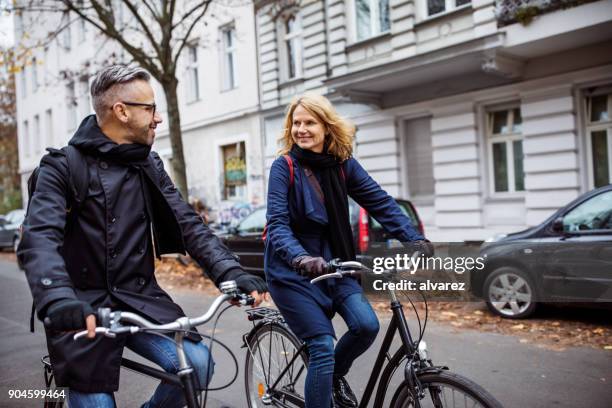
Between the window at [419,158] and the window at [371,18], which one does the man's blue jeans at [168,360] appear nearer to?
the window at [419,158]

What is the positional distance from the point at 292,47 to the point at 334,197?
51.4ft

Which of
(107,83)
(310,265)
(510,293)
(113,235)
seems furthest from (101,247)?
(510,293)

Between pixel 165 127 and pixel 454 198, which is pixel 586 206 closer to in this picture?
pixel 454 198

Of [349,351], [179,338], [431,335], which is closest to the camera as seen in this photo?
[179,338]

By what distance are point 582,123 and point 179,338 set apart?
1135 centimetres

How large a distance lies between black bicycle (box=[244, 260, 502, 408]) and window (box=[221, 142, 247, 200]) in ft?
53.0

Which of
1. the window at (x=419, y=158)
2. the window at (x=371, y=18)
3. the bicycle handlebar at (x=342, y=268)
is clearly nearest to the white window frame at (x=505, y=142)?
the window at (x=419, y=158)

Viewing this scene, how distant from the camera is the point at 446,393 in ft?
8.11

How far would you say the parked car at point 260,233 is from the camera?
8.53m

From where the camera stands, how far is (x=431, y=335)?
249 inches

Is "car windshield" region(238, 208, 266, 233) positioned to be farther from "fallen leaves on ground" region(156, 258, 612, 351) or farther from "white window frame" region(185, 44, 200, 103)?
"white window frame" region(185, 44, 200, 103)

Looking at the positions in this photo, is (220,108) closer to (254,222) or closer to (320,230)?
(254,222)

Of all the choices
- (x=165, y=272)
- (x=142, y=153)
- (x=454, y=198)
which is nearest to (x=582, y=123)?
(x=454, y=198)

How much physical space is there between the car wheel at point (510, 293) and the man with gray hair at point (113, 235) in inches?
202
